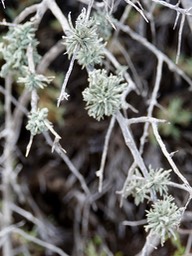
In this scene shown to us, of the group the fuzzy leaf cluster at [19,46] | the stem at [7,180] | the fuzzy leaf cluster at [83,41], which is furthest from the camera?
the stem at [7,180]

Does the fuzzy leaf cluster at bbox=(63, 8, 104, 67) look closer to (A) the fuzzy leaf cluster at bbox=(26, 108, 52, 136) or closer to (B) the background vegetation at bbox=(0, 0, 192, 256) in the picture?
(A) the fuzzy leaf cluster at bbox=(26, 108, 52, 136)

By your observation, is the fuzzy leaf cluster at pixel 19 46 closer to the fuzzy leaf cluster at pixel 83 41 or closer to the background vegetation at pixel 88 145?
the fuzzy leaf cluster at pixel 83 41

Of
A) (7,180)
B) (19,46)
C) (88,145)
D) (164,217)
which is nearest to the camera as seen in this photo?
(164,217)

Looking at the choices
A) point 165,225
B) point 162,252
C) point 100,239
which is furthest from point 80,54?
point 100,239

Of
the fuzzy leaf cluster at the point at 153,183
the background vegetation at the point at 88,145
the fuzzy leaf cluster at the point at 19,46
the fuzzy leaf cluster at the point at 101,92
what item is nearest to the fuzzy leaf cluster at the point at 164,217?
the fuzzy leaf cluster at the point at 153,183

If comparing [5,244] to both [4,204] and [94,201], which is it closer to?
[4,204]

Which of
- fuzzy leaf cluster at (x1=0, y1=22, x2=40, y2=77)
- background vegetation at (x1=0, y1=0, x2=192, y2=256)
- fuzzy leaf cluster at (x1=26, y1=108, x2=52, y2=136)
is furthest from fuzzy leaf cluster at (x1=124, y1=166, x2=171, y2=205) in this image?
background vegetation at (x1=0, y1=0, x2=192, y2=256)

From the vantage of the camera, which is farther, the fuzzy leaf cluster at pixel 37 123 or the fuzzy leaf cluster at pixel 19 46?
the fuzzy leaf cluster at pixel 19 46

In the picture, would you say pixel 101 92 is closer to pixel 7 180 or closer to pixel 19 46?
pixel 19 46

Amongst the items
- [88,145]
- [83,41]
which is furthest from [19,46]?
[88,145]

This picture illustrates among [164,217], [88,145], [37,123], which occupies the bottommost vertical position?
[88,145]
